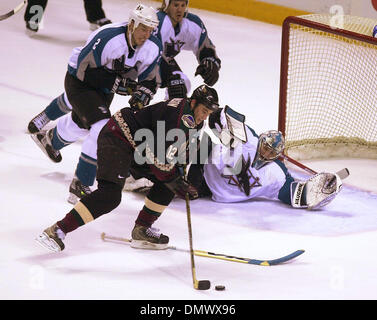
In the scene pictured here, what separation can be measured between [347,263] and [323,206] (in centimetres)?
70

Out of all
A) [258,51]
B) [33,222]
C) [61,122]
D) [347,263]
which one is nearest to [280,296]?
[347,263]

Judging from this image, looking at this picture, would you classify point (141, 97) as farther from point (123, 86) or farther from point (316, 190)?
point (316, 190)

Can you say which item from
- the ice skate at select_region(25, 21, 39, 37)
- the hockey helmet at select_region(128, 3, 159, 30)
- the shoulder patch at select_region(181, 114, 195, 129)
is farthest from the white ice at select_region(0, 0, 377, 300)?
the ice skate at select_region(25, 21, 39, 37)

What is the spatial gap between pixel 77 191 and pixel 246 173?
860 mm

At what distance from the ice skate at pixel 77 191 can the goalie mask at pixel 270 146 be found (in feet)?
2.93

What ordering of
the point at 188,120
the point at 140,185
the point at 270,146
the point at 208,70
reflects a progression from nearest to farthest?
the point at 188,120
the point at 270,146
the point at 140,185
the point at 208,70

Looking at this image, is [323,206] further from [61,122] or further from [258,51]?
[258,51]

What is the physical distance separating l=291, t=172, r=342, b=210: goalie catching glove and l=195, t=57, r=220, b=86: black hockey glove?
909 millimetres

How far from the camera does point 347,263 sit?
407cm

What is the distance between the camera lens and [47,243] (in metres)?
3.88

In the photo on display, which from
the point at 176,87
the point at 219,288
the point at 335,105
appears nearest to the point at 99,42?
the point at 176,87

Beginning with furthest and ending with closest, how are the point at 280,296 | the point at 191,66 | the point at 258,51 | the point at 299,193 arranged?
the point at 258,51 < the point at 191,66 < the point at 299,193 < the point at 280,296

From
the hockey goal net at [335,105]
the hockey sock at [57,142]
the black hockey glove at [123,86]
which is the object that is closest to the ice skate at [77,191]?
the hockey sock at [57,142]

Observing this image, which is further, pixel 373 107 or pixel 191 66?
pixel 191 66
